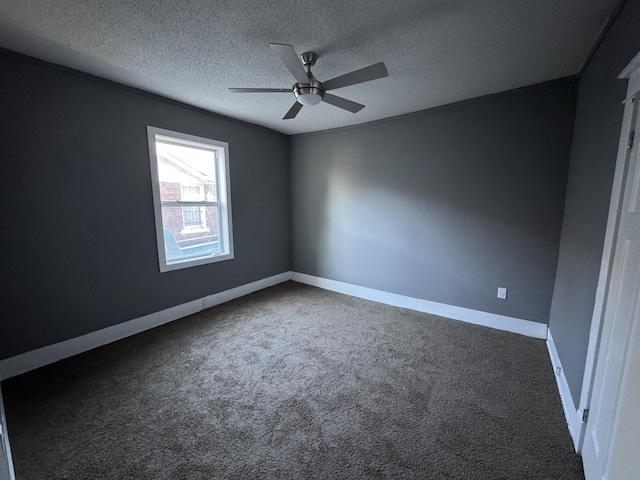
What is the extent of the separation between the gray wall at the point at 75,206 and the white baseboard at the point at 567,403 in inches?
140

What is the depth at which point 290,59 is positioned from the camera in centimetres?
158

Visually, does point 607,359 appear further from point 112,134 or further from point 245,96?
point 112,134

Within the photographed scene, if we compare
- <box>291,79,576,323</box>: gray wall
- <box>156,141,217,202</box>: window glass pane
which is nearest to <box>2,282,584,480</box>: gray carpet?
<box>291,79,576,323</box>: gray wall

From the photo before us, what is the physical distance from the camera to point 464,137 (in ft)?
9.39

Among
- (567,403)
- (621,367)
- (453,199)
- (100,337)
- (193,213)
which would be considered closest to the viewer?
(621,367)

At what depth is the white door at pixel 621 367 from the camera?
2.86 ft

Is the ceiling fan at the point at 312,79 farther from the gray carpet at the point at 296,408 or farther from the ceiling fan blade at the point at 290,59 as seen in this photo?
the gray carpet at the point at 296,408

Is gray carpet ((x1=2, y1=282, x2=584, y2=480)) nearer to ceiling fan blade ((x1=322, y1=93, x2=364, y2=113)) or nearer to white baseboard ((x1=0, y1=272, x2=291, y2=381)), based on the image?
white baseboard ((x1=0, y1=272, x2=291, y2=381))

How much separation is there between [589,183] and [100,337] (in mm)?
4193

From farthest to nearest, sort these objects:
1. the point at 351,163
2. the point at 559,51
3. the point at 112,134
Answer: the point at 351,163, the point at 112,134, the point at 559,51

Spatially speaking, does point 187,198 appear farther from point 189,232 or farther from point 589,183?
point 589,183

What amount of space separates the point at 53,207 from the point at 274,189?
2.59 metres

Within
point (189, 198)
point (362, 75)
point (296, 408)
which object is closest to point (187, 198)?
point (189, 198)

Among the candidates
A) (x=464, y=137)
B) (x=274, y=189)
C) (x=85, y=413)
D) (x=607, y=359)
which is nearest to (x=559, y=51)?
(x=464, y=137)
